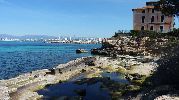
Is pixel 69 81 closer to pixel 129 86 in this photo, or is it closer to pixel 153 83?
pixel 129 86

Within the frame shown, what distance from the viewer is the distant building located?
351 ft

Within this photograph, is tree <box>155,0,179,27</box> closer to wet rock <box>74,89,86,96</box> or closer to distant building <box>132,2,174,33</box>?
wet rock <box>74,89,86,96</box>

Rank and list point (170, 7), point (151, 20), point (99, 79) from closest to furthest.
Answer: point (170, 7) < point (99, 79) < point (151, 20)

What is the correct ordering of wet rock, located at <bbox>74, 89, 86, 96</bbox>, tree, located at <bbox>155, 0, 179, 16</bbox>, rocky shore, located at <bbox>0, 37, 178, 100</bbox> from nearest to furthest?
1. rocky shore, located at <bbox>0, 37, 178, 100</bbox>
2. wet rock, located at <bbox>74, 89, 86, 96</bbox>
3. tree, located at <bbox>155, 0, 179, 16</bbox>

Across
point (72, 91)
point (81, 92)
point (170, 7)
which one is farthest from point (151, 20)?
point (81, 92)

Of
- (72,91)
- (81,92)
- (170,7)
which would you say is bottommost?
(72,91)

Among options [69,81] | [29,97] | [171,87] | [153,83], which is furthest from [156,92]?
[69,81]

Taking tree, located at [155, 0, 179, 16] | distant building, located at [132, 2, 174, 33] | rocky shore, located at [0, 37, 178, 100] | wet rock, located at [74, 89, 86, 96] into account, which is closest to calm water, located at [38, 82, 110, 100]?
wet rock, located at [74, 89, 86, 96]

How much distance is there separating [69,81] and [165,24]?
6892cm

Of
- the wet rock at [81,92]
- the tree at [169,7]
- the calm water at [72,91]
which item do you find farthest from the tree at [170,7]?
the wet rock at [81,92]

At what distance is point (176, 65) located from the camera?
22844 mm

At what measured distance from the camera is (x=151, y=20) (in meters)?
108

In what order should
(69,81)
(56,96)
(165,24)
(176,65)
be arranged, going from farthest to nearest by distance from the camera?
(165,24) < (69,81) < (56,96) < (176,65)

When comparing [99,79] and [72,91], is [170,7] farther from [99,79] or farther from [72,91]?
[72,91]
